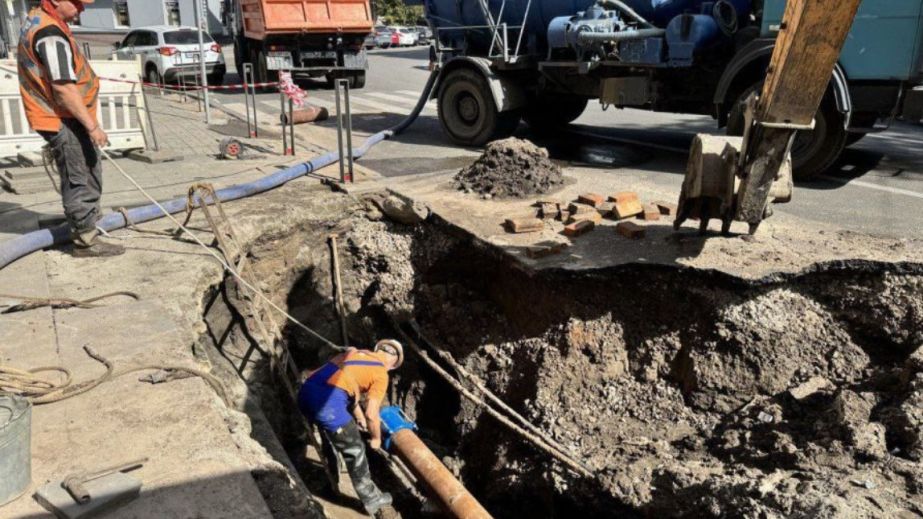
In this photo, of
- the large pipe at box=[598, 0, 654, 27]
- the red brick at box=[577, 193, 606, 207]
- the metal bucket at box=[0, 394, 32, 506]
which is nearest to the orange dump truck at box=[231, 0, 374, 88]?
the large pipe at box=[598, 0, 654, 27]

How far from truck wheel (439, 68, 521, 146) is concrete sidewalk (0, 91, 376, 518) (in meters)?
3.85

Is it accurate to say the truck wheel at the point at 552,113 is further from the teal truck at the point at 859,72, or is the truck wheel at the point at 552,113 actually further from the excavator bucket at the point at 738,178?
the excavator bucket at the point at 738,178

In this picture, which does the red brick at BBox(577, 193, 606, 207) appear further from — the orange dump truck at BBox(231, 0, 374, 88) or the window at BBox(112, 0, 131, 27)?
the window at BBox(112, 0, 131, 27)

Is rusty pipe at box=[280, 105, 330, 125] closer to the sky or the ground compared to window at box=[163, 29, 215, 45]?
closer to the ground

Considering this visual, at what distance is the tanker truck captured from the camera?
22.6 feet

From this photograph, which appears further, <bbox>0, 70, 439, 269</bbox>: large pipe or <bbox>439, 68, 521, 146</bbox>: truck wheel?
<bbox>439, 68, 521, 146</bbox>: truck wheel

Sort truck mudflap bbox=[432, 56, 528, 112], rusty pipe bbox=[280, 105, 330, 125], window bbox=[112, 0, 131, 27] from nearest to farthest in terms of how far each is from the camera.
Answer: truck mudflap bbox=[432, 56, 528, 112] < rusty pipe bbox=[280, 105, 330, 125] < window bbox=[112, 0, 131, 27]

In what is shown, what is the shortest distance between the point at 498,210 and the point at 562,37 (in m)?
3.59

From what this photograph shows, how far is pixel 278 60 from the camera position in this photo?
16.3m

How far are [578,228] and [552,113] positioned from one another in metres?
6.14

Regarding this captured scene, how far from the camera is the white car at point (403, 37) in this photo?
35.1 m

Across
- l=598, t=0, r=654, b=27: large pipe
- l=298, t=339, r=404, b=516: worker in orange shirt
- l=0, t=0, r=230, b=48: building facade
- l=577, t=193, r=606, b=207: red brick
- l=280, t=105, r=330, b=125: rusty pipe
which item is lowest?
l=298, t=339, r=404, b=516: worker in orange shirt

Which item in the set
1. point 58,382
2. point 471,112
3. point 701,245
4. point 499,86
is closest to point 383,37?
point 471,112

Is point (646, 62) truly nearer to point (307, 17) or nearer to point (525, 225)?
point (525, 225)
